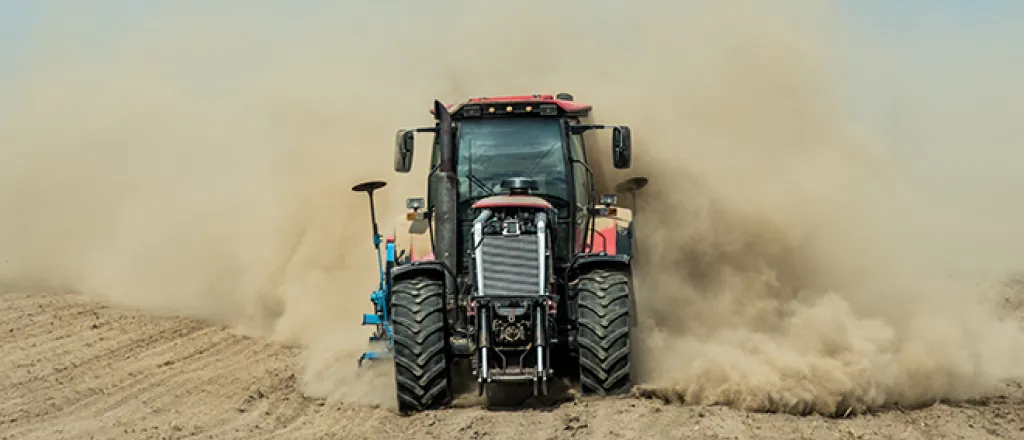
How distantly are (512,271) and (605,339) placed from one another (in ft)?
3.10

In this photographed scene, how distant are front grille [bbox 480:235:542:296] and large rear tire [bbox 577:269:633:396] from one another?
45 cm

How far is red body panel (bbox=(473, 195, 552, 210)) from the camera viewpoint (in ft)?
32.0

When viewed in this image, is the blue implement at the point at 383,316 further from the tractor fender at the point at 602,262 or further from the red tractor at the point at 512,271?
the tractor fender at the point at 602,262

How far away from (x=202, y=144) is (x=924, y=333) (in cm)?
1551

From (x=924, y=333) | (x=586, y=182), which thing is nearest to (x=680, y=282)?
(x=586, y=182)

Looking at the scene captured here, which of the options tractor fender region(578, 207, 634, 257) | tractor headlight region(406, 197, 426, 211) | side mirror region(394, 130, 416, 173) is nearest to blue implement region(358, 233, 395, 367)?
tractor headlight region(406, 197, 426, 211)

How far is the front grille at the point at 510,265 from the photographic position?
9250 millimetres

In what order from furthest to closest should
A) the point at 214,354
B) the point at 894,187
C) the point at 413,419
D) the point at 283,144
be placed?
the point at 283,144 → the point at 894,187 → the point at 214,354 → the point at 413,419

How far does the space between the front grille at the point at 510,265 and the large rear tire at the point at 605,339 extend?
1.46ft

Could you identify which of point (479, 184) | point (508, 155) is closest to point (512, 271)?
point (479, 184)

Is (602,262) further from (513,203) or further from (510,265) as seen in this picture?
(513,203)

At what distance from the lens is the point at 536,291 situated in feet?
30.3

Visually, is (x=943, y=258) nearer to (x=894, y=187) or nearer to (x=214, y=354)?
(x=894, y=187)

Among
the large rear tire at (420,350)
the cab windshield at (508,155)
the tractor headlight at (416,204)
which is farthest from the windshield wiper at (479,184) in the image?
the large rear tire at (420,350)
